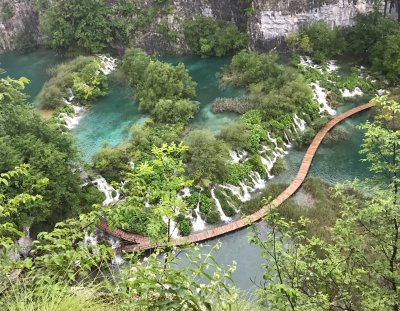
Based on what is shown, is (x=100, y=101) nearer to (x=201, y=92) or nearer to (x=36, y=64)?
(x=201, y=92)

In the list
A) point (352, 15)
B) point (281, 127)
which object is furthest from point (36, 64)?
point (352, 15)

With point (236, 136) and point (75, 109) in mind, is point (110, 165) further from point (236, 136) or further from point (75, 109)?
point (75, 109)

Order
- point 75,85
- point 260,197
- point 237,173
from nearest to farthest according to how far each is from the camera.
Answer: point 260,197 → point 237,173 → point 75,85

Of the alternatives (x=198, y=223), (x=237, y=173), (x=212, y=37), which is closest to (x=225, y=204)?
(x=198, y=223)

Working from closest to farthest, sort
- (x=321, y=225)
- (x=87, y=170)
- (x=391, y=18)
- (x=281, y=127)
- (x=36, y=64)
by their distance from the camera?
(x=321, y=225) < (x=87, y=170) < (x=281, y=127) < (x=391, y=18) < (x=36, y=64)

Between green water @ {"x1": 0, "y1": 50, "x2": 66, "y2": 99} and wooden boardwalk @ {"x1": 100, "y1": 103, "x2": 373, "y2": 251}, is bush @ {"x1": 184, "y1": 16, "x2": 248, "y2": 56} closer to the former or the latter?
green water @ {"x1": 0, "y1": 50, "x2": 66, "y2": 99}

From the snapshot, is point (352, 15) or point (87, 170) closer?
point (87, 170)

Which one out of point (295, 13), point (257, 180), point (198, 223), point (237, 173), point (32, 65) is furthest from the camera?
point (32, 65)

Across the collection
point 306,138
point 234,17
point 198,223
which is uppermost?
point 234,17
